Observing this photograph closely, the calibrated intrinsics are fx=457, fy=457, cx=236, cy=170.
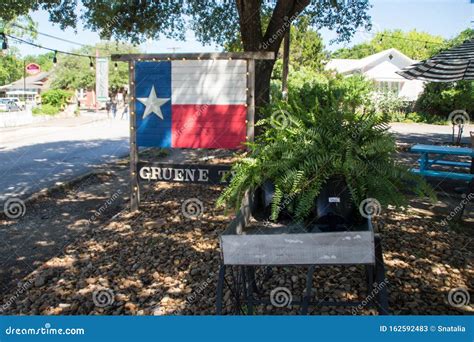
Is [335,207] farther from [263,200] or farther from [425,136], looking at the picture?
[425,136]

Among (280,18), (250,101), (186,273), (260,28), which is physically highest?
(280,18)

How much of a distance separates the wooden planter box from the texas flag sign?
12.1ft

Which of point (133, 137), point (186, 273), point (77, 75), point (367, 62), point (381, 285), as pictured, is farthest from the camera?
point (77, 75)

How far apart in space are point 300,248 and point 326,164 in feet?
2.77

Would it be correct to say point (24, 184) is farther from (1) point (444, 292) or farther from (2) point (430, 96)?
(2) point (430, 96)

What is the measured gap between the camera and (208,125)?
20.7ft

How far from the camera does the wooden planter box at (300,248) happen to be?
2523 millimetres

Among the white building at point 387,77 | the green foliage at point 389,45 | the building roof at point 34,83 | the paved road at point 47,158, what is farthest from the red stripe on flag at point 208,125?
the green foliage at point 389,45

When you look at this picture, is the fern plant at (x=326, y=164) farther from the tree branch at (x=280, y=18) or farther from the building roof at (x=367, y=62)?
the building roof at (x=367, y=62)

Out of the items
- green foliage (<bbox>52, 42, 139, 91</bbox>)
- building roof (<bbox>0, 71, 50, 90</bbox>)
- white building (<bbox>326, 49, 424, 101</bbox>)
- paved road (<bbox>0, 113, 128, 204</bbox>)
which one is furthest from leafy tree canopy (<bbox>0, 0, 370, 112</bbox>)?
building roof (<bbox>0, 71, 50, 90</bbox>)

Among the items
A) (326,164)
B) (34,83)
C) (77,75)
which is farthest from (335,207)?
(34,83)

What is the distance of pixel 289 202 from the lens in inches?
127

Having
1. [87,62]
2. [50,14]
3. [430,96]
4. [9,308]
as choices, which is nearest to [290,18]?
[50,14]

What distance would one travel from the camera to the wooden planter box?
8.28 feet
